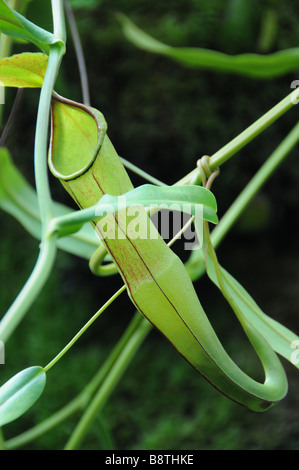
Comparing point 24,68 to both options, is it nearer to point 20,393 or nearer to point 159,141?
point 20,393

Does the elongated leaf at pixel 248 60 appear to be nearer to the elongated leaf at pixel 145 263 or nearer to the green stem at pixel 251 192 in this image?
the green stem at pixel 251 192

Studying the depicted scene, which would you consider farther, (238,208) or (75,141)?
(238,208)

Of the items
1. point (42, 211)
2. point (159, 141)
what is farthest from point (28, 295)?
point (159, 141)

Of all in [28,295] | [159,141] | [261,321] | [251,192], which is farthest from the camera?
[159,141]

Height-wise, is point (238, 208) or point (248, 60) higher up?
point (248, 60)

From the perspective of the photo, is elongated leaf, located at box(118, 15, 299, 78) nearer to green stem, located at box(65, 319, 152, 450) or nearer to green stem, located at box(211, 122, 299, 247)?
green stem, located at box(211, 122, 299, 247)

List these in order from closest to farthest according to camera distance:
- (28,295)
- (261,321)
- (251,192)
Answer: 1. (28,295)
2. (261,321)
3. (251,192)
